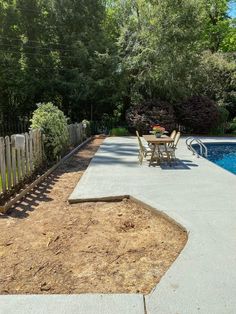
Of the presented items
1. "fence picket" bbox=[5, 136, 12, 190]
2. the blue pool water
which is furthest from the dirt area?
the blue pool water

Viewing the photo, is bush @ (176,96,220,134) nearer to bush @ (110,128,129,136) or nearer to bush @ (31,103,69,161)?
bush @ (110,128,129,136)

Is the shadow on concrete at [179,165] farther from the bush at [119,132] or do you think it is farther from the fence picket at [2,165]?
the bush at [119,132]

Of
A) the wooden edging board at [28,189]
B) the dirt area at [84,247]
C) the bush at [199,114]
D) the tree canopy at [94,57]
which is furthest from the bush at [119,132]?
the dirt area at [84,247]

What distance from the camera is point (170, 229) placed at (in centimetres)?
496

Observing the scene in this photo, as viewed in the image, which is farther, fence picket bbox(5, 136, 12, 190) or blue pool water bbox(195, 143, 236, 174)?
blue pool water bbox(195, 143, 236, 174)

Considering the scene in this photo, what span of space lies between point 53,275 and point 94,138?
1530 cm

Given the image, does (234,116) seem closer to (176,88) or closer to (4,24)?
(176,88)

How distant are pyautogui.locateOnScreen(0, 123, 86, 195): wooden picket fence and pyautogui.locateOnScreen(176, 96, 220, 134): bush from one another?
41.0ft

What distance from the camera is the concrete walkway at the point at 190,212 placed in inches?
121

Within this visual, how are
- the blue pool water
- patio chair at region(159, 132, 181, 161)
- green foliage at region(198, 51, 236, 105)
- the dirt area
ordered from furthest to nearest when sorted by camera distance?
green foliage at region(198, 51, 236, 105), the blue pool water, patio chair at region(159, 132, 181, 161), the dirt area

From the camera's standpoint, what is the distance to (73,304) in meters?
3.01

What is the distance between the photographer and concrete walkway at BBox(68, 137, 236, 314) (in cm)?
308

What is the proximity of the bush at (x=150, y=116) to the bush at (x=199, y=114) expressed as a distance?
787mm

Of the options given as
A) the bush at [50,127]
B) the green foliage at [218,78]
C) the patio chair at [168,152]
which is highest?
the green foliage at [218,78]
